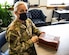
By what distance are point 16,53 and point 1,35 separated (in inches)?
16.7

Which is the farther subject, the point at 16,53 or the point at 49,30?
the point at 49,30

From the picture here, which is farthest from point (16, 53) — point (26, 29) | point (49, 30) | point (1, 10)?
point (1, 10)

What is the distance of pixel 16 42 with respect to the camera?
59.0 inches

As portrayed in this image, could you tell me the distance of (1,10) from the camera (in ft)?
12.5

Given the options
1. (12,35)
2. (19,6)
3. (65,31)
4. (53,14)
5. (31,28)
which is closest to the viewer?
(12,35)

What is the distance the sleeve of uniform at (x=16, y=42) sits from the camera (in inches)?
58.7

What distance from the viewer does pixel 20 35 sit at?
1561 millimetres

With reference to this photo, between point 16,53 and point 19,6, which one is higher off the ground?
point 19,6

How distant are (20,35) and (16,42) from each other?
0.34 feet

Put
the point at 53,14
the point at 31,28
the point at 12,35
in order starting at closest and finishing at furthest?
the point at 12,35 → the point at 31,28 → the point at 53,14

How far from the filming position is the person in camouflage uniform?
4.92ft

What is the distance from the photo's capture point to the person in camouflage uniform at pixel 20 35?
150cm

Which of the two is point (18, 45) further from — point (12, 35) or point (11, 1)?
point (11, 1)

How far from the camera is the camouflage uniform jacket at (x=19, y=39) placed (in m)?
1.50
